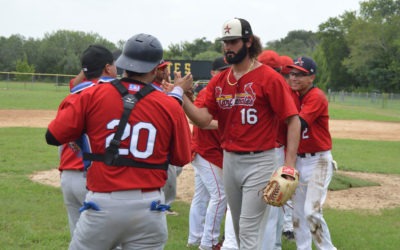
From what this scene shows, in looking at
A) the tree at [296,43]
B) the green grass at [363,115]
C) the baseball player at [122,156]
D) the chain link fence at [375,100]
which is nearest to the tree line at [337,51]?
the chain link fence at [375,100]

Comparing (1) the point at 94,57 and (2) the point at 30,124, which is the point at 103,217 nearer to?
(1) the point at 94,57

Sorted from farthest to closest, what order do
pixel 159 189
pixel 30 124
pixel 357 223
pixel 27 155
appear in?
pixel 30 124 → pixel 27 155 → pixel 357 223 → pixel 159 189

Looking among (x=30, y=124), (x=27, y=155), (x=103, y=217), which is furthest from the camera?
(x=30, y=124)

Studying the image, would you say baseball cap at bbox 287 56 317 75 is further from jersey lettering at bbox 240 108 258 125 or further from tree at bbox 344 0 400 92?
tree at bbox 344 0 400 92

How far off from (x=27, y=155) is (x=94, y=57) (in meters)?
9.06

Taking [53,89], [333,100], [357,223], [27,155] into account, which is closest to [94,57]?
[357,223]

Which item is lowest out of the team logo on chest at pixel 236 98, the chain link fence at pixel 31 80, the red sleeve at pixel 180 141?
the chain link fence at pixel 31 80

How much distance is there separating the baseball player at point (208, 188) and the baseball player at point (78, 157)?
1.62 metres

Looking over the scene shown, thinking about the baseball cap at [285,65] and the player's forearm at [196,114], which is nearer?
the player's forearm at [196,114]

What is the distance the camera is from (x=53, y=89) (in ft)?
168

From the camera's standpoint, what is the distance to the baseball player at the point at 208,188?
591 cm

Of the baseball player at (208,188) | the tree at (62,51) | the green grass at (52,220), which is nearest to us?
the baseball player at (208,188)

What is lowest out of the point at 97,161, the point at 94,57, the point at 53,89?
the point at 53,89

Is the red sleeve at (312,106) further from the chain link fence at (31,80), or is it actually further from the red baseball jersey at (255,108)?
the chain link fence at (31,80)
